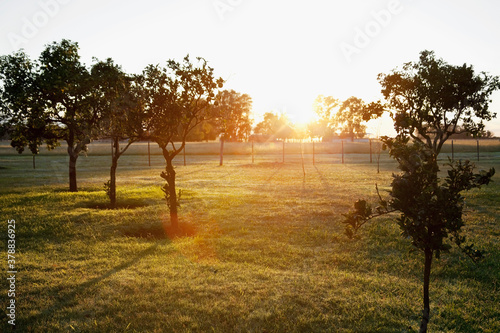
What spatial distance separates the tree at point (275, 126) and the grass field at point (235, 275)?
333 ft

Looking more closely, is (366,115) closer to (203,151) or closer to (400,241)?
(400,241)

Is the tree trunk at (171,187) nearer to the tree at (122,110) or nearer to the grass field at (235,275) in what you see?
the grass field at (235,275)

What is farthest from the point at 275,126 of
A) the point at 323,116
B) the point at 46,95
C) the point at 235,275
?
the point at 235,275

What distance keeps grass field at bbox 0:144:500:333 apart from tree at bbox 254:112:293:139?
101579mm

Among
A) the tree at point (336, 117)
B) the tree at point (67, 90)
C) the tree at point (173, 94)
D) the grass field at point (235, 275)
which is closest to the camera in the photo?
the grass field at point (235, 275)

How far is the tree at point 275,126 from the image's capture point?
117200 mm

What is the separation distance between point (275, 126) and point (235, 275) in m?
119

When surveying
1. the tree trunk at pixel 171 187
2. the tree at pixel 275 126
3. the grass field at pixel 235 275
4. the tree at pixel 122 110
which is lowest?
the grass field at pixel 235 275

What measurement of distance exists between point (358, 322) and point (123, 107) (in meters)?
8.15

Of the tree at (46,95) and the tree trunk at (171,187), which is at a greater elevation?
the tree at (46,95)

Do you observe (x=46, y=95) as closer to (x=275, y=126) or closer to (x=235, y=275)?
(x=235, y=275)

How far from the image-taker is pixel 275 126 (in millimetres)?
124500

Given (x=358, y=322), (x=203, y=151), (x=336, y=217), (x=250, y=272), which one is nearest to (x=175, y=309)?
(x=250, y=272)

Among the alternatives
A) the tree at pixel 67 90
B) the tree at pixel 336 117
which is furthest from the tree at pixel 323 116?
the tree at pixel 67 90
